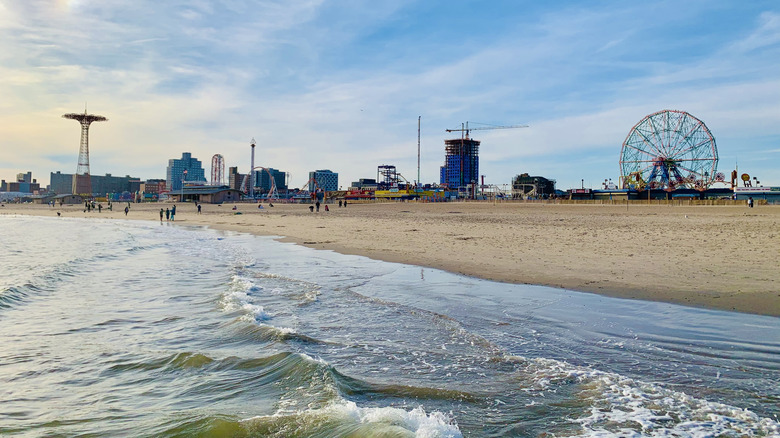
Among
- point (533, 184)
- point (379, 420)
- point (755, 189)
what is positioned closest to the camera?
point (379, 420)

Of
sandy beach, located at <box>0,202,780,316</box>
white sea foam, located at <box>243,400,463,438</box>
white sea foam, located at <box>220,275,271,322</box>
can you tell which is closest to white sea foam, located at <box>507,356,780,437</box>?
white sea foam, located at <box>243,400,463,438</box>

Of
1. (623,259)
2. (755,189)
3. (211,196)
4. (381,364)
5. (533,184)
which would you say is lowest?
(381,364)

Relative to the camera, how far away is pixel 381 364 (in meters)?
6.02

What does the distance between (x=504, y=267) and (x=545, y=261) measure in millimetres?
1527

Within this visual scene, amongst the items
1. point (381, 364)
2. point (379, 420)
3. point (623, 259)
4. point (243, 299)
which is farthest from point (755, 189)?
point (379, 420)

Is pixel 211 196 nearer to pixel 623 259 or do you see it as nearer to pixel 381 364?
pixel 623 259

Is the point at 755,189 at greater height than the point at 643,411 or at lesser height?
greater

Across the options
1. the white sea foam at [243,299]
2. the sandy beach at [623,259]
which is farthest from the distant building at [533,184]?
the white sea foam at [243,299]

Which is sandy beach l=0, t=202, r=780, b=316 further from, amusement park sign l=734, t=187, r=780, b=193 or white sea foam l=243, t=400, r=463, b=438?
amusement park sign l=734, t=187, r=780, b=193

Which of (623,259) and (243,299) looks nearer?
(243,299)

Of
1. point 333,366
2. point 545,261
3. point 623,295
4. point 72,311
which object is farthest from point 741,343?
point 72,311

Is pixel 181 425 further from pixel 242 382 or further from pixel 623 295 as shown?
pixel 623 295

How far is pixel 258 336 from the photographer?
7.32 metres

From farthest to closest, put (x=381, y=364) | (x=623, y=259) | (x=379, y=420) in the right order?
(x=623, y=259)
(x=381, y=364)
(x=379, y=420)
